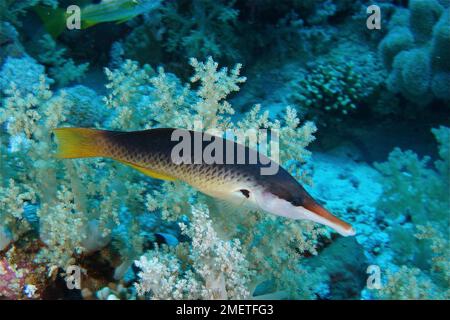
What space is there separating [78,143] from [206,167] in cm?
67

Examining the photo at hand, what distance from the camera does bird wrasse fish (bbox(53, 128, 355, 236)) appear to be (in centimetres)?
190

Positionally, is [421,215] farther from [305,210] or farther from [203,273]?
[203,273]

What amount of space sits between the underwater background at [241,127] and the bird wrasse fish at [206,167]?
209 millimetres

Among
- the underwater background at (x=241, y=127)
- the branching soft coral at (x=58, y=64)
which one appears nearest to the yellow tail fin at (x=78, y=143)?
the underwater background at (x=241, y=127)

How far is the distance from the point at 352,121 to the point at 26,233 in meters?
4.21

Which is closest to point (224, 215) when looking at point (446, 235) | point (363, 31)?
point (446, 235)

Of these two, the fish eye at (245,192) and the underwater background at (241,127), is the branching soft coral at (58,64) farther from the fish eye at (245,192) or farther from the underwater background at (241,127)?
the fish eye at (245,192)

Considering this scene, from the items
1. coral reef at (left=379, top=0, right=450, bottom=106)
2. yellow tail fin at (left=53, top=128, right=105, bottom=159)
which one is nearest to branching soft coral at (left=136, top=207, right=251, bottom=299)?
yellow tail fin at (left=53, top=128, right=105, bottom=159)

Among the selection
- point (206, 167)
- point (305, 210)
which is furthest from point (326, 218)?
point (206, 167)

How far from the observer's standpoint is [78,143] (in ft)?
6.65

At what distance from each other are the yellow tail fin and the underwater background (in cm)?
45

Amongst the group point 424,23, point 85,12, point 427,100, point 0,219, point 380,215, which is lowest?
point 380,215
